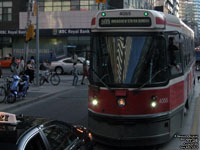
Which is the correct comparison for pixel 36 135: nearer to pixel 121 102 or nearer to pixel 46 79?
pixel 121 102

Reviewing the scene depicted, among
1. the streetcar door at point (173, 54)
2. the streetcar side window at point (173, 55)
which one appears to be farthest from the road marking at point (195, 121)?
the streetcar side window at point (173, 55)

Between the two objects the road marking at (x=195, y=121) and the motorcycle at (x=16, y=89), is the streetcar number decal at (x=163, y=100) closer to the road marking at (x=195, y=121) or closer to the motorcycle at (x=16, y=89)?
the road marking at (x=195, y=121)

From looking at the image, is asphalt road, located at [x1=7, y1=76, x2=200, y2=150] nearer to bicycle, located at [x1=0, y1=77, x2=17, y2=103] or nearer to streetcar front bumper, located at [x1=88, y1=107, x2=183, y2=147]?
streetcar front bumper, located at [x1=88, y1=107, x2=183, y2=147]

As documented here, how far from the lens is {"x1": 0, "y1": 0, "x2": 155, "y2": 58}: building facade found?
158 ft

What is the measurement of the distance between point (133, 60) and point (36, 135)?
11.5ft

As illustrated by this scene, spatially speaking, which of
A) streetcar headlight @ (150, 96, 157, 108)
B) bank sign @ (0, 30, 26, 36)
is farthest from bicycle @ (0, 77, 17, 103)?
bank sign @ (0, 30, 26, 36)

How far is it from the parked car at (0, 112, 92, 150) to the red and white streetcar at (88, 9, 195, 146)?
1.87 meters

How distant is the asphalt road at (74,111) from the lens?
8.06 meters

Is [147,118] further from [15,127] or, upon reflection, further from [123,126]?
[15,127]

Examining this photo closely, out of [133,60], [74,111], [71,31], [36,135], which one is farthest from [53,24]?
[36,135]

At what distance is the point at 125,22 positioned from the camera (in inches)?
283

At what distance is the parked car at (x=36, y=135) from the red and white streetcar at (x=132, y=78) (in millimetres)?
1873

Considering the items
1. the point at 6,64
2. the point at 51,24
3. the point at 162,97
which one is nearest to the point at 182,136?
the point at 162,97

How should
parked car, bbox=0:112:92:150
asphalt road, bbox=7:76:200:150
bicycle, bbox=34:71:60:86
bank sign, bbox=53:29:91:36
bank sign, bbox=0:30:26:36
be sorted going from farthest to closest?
bank sign, bbox=0:30:26:36 < bank sign, bbox=53:29:91:36 < bicycle, bbox=34:71:60:86 < asphalt road, bbox=7:76:200:150 < parked car, bbox=0:112:92:150
